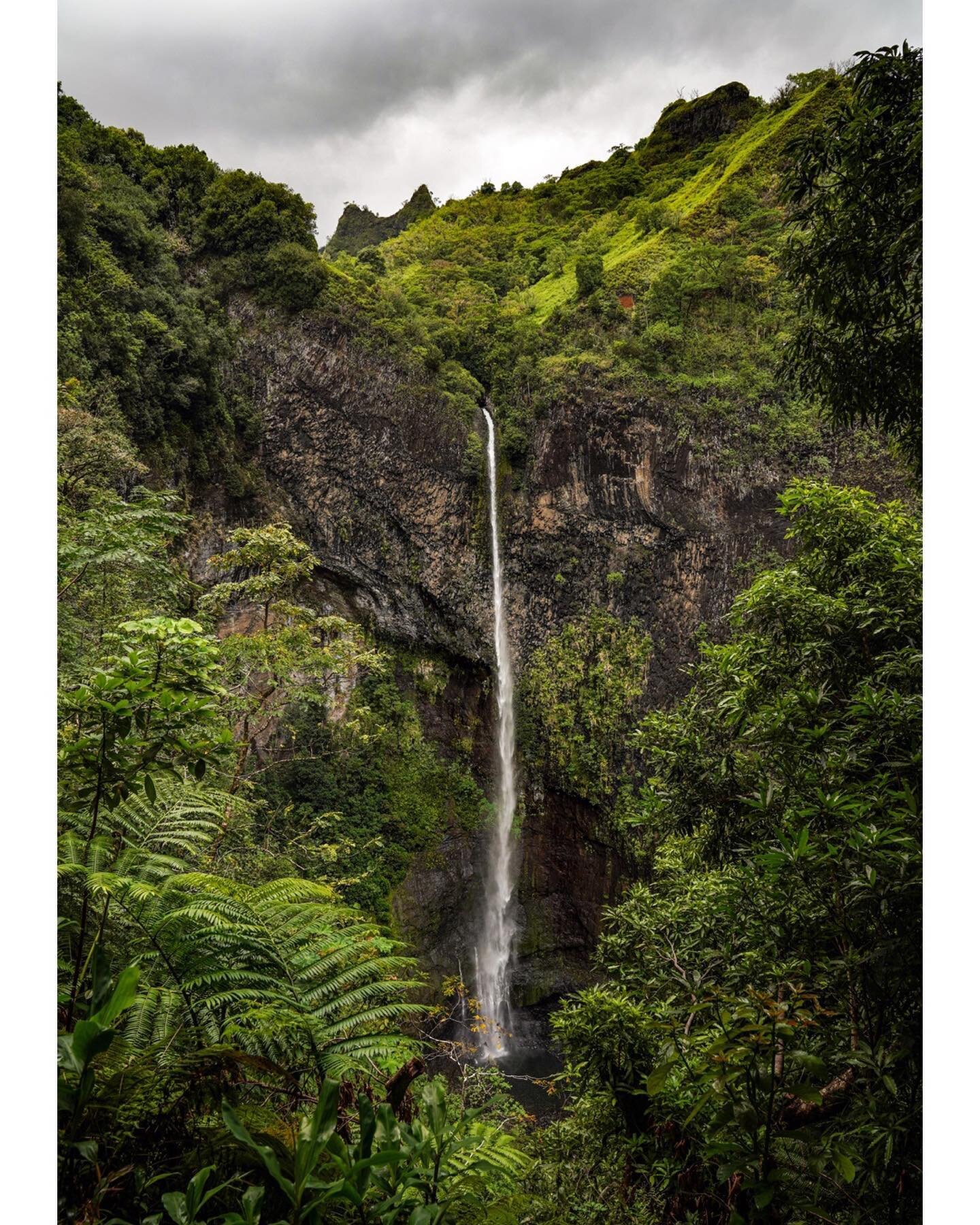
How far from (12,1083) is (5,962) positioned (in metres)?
0.23

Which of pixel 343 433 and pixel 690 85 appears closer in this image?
pixel 690 85

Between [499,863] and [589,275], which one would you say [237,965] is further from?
[589,275]

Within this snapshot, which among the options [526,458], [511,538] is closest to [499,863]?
Answer: [511,538]

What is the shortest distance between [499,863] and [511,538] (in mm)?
6496

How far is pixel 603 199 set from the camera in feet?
68.2

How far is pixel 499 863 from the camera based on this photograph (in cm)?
1330

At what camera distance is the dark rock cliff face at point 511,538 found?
12.8m

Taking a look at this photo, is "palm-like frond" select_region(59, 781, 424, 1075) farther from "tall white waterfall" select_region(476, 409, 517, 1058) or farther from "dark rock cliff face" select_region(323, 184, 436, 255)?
"dark rock cliff face" select_region(323, 184, 436, 255)

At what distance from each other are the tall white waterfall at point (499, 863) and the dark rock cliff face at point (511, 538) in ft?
0.71

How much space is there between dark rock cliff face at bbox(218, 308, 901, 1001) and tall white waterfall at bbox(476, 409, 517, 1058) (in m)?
0.22

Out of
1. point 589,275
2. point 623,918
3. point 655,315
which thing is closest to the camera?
point 623,918

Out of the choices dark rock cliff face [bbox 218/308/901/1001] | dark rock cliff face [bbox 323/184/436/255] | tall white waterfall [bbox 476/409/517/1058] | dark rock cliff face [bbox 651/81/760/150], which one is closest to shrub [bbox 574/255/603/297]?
dark rock cliff face [bbox 218/308/901/1001]
